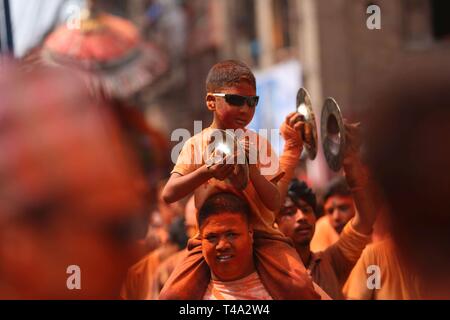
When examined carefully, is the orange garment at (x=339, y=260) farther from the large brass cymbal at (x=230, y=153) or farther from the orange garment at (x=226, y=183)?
the large brass cymbal at (x=230, y=153)

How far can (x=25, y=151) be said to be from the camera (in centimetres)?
179

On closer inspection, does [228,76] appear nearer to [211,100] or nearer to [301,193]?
[211,100]

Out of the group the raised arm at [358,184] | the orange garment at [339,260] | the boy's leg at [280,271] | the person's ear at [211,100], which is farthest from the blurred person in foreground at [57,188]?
the orange garment at [339,260]

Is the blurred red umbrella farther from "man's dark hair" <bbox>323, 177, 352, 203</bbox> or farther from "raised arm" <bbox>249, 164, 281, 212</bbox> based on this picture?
"raised arm" <bbox>249, 164, 281, 212</bbox>

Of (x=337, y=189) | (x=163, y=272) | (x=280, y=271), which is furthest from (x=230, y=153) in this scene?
(x=337, y=189)

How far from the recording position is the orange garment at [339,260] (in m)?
4.32

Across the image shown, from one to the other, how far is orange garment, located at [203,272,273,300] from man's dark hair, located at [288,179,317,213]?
58.6 inches

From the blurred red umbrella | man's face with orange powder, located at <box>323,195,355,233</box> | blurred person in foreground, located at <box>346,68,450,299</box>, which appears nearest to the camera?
blurred person in foreground, located at <box>346,68,450,299</box>

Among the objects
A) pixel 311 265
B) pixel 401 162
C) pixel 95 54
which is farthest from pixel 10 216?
pixel 95 54

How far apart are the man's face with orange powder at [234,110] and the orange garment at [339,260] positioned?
→ 1223 millimetres

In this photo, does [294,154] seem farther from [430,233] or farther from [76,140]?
[76,140]

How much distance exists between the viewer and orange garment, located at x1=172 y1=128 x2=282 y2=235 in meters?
3.17

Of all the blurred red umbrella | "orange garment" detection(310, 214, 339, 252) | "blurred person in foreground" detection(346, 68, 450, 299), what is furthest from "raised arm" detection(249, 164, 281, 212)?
the blurred red umbrella

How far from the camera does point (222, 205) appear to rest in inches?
124
